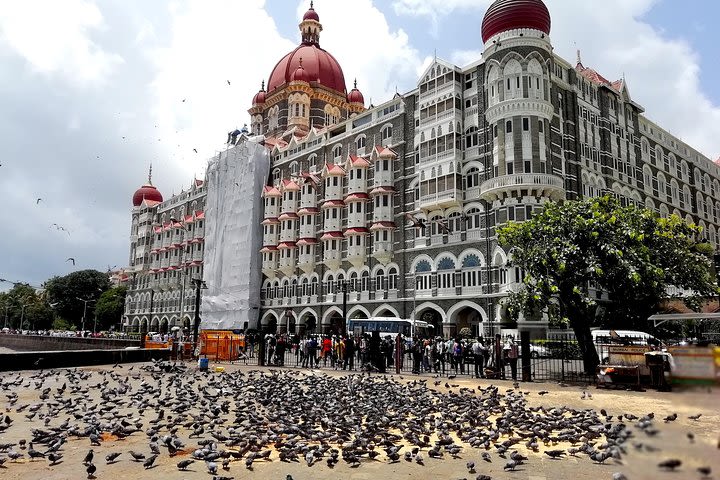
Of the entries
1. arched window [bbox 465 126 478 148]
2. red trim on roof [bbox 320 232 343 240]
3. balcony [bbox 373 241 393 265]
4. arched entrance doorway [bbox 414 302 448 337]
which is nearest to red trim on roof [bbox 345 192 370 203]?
red trim on roof [bbox 320 232 343 240]

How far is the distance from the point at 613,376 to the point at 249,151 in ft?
149

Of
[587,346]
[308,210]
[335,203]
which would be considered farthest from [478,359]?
[308,210]

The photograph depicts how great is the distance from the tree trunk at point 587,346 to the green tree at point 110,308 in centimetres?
7872

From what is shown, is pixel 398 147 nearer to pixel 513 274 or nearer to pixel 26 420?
pixel 513 274

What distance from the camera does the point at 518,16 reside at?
3541 cm

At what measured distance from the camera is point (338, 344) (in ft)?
89.0

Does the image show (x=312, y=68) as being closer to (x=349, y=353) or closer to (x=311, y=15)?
(x=311, y=15)

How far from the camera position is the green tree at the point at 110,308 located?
8362 centimetres

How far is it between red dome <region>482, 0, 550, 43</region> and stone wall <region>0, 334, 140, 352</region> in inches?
1365

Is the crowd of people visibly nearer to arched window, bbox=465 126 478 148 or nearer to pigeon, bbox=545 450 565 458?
pigeon, bbox=545 450 565 458

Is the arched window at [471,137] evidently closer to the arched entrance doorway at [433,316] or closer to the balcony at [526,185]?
the balcony at [526,185]

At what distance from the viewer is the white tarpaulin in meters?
53.2

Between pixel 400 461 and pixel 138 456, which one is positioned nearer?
pixel 138 456

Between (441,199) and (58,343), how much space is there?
1485 inches
